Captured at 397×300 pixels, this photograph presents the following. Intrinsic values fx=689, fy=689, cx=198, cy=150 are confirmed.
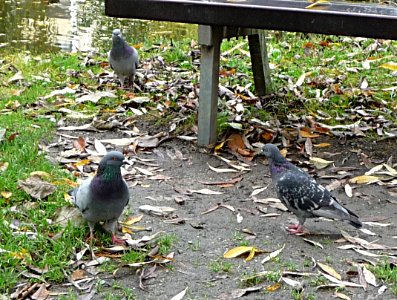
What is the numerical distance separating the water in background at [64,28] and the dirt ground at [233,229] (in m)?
4.26

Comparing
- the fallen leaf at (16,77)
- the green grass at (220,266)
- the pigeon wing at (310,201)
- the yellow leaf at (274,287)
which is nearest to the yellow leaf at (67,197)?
the green grass at (220,266)

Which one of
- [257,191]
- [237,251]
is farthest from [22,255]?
[257,191]

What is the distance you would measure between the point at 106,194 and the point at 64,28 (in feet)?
22.2

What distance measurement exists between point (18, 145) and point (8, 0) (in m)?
7.08

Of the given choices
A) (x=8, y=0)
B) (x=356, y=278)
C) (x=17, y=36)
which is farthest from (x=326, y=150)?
(x=8, y=0)

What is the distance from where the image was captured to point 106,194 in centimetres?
365

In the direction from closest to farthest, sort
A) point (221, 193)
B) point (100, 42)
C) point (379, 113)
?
1. point (221, 193)
2. point (379, 113)
3. point (100, 42)

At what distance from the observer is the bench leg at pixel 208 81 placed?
16.3 ft

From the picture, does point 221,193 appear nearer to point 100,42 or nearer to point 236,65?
point 236,65

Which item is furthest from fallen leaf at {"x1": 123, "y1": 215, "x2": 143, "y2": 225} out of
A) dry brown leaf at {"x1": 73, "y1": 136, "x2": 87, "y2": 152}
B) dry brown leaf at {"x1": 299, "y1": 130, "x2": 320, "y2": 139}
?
dry brown leaf at {"x1": 299, "y1": 130, "x2": 320, "y2": 139}

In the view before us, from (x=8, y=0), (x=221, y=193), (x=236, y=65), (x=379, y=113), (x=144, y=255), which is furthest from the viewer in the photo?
(x=8, y=0)

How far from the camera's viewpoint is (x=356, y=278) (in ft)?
11.4

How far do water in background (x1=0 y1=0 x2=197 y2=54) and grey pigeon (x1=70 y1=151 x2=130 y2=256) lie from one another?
5.24 metres

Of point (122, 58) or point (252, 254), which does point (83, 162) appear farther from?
point (122, 58)
